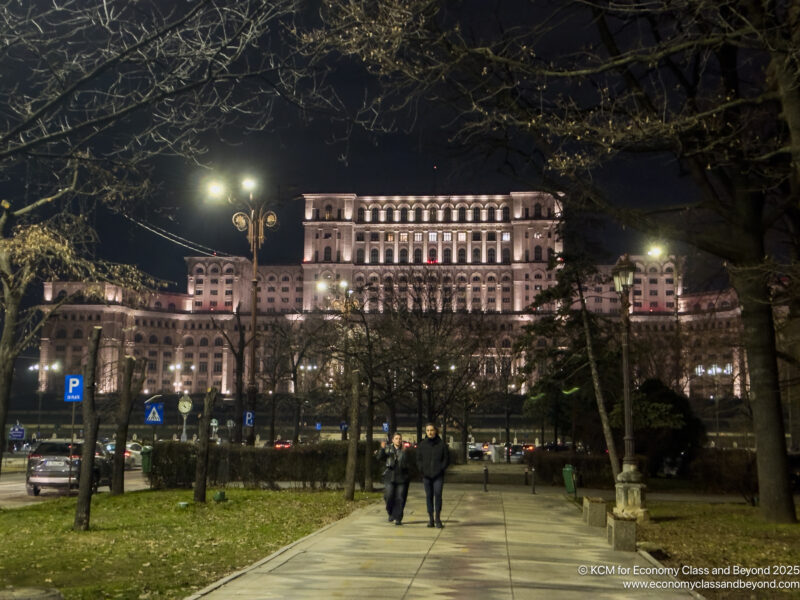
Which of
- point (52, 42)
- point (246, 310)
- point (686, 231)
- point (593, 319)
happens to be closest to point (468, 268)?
point (246, 310)

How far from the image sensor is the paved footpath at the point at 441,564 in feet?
27.9

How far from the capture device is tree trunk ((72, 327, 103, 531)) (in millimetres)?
13297

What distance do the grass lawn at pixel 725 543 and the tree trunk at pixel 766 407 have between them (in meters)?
0.53

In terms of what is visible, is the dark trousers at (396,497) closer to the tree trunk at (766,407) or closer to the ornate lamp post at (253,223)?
the tree trunk at (766,407)

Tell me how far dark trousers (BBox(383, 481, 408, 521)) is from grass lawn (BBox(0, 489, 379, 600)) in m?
1.38

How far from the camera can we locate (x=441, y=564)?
10.4 metres

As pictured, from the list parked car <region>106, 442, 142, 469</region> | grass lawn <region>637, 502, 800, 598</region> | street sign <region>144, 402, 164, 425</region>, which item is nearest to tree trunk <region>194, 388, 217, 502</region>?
street sign <region>144, 402, 164, 425</region>

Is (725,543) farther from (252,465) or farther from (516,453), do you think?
(516,453)

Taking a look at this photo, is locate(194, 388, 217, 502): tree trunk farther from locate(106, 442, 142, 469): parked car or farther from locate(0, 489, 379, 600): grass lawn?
locate(106, 442, 142, 469): parked car

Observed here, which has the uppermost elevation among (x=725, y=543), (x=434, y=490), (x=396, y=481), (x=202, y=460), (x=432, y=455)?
(x=432, y=455)

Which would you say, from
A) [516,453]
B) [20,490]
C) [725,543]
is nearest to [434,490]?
[725,543]

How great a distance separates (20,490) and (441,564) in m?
19.7

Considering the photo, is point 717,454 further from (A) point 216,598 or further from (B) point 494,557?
(A) point 216,598

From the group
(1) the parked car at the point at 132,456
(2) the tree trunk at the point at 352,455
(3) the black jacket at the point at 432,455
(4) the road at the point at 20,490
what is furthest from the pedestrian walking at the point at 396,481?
(1) the parked car at the point at 132,456
